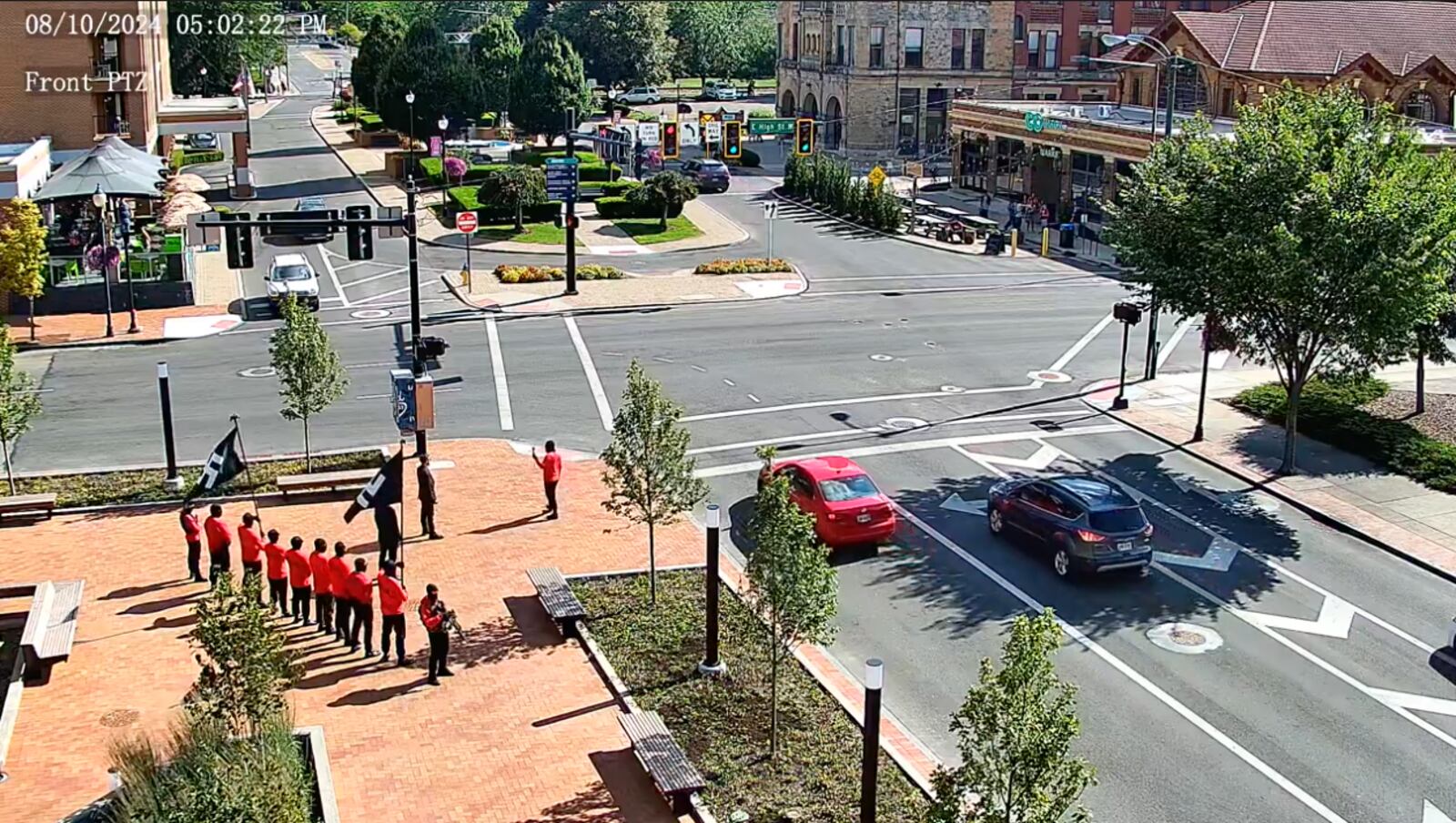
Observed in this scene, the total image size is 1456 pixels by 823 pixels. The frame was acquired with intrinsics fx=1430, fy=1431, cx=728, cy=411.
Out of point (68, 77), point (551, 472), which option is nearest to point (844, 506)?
point (551, 472)

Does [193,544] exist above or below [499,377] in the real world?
above

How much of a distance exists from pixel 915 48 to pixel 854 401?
5964 cm

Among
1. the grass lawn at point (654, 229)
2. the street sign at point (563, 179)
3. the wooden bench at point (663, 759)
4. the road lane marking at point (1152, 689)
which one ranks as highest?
the street sign at point (563, 179)

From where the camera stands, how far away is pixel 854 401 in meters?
33.5

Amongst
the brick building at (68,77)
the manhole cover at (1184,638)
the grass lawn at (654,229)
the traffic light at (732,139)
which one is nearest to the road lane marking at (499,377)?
the manhole cover at (1184,638)

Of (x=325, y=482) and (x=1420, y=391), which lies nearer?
(x=325, y=482)

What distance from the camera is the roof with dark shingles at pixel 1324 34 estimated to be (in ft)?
197

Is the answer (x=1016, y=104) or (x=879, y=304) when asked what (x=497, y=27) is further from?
(x=879, y=304)

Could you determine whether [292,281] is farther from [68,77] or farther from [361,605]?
[361,605]

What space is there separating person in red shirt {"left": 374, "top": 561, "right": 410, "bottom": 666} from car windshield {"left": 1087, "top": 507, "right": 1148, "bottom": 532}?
34.9 ft

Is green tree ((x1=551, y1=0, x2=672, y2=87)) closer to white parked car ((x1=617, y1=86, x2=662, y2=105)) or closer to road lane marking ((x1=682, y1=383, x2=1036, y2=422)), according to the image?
white parked car ((x1=617, y1=86, x2=662, y2=105))

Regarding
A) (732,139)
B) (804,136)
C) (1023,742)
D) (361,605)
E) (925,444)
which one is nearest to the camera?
(1023,742)

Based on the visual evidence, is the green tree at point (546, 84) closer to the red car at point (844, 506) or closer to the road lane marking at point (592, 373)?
the road lane marking at point (592, 373)

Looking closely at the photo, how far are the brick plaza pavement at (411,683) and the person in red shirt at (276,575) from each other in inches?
33.7
